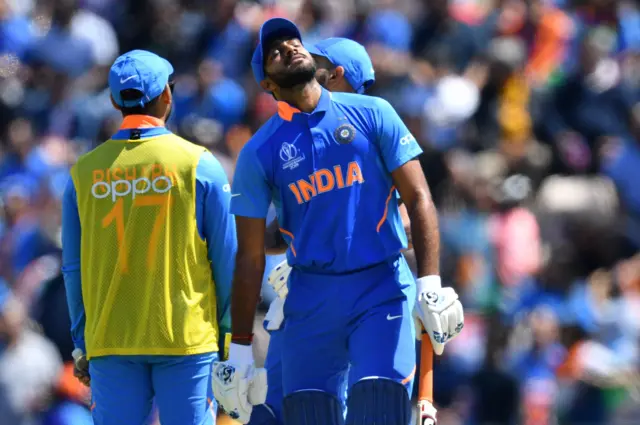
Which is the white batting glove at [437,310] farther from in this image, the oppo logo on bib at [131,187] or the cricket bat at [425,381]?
the oppo logo on bib at [131,187]

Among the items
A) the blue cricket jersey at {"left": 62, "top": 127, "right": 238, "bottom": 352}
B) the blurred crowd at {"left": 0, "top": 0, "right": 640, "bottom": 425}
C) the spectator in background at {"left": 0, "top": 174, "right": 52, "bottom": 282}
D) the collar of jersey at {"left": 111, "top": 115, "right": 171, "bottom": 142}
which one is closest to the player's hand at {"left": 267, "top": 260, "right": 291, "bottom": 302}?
the blue cricket jersey at {"left": 62, "top": 127, "right": 238, "bottom": 352}

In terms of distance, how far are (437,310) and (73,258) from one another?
189cm

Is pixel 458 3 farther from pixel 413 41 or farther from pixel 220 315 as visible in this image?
pixel 220 315

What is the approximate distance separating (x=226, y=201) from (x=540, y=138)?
24.1 feet

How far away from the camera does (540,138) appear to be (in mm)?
13547

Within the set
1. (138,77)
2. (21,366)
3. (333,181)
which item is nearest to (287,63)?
(333,181)

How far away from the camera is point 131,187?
6613 mm

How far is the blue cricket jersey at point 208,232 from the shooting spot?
6.66 meters

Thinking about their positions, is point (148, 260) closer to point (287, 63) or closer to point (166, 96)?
point (166, 96)

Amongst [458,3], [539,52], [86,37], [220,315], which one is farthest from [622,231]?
[220,315]

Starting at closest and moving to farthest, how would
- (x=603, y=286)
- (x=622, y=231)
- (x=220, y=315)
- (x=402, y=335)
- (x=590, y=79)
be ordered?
(x=402, y=335) < (x=220, y=315) < (x=603, y=286) < (x=622, y=231) < (x=590, y=79)

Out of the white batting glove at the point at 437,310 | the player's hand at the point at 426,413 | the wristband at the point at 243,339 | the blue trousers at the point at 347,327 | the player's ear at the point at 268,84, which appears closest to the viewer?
the white batting glove at the point at 437,310

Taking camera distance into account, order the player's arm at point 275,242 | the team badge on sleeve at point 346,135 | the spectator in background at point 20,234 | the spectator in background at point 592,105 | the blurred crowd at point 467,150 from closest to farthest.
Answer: the team badge on sleeve at point 346,135, the player's arm at point 275,242, the blurred crowd at point 467,150, the spectator in background at point 20,234, the spectator in background at point 592,105

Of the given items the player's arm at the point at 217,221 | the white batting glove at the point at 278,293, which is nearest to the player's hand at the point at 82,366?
the player's arm at the point at 217,221
